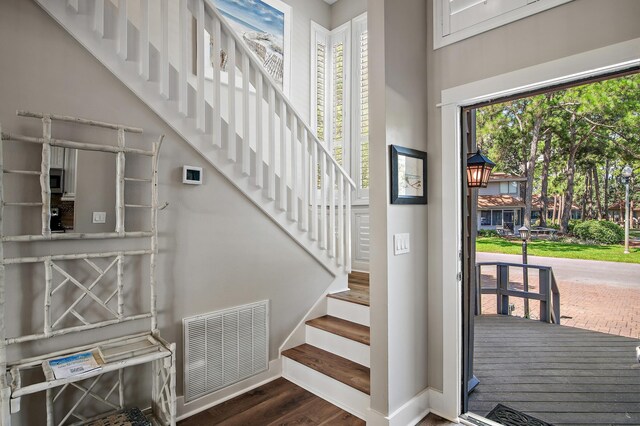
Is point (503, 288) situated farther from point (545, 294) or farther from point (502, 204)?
point (502, 204)

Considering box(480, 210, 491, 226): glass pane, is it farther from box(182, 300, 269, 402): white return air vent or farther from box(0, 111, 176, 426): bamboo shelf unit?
box(0, 111, 176, 426): bamboo shelf unit

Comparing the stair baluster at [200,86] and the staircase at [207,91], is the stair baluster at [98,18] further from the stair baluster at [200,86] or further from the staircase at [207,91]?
the stair baluster at [200,86]

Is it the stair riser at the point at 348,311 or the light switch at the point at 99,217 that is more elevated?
the light switch at the point at 99,217

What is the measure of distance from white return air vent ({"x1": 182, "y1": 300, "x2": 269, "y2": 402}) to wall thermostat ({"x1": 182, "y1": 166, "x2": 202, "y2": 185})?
37.0 inches

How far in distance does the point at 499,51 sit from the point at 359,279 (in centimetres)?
268

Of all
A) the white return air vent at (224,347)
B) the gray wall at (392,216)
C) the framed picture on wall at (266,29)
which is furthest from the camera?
the framed picture on wall at (266,29)

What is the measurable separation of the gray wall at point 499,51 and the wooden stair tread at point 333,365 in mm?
496

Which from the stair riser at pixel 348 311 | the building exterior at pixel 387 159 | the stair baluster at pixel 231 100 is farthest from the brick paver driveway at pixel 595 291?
the stair baluster at pixel 231 100

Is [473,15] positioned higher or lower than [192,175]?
higher

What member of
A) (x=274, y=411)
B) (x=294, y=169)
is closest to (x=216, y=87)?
(x=294, y=169)

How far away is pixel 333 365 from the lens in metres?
2.67

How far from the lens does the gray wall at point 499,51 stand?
1.71 metres

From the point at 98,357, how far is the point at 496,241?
9.63 feet

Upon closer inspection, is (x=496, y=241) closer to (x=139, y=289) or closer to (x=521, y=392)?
(x=521, y=392)
